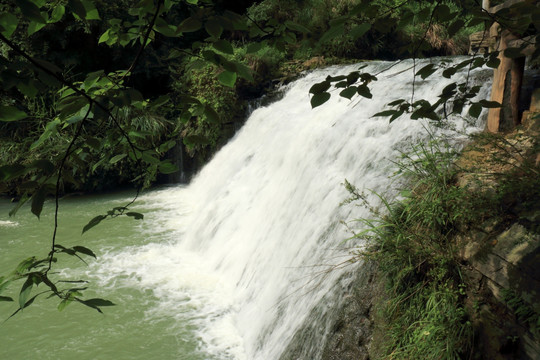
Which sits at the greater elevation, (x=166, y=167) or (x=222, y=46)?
(x=222, y=46)

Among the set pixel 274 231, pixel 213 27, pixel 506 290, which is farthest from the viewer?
pixel 274 231

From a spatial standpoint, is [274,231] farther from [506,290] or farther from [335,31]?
[335,31]

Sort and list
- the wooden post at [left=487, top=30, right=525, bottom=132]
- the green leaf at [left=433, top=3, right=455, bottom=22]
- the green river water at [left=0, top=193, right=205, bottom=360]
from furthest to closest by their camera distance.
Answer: the green river water at [left=0, top=193, right=205, bottom=360]
the wooden post at [left=487, top=30, right=525, bottom=132]
the green leaf at [left=433, top=3, right=455, bottom=22]

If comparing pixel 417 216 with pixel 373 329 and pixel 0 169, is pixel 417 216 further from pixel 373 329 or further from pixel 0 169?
pixel 0 169

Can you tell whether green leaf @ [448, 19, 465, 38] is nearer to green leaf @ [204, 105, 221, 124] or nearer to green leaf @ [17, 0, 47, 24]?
green leaf @ [204, 105, 221, 124]

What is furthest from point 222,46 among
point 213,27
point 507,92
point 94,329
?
point 94,329

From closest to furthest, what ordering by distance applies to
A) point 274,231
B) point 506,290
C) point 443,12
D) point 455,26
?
point 443,12 → point 455,26 → point 506,290 → point 274,231

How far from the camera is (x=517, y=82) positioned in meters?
3.27

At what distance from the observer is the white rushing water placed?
349 centimetres

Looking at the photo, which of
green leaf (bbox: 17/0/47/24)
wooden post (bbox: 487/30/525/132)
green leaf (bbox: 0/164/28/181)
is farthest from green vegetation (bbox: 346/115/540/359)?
green leaf (bbox: 17/0/47/24)

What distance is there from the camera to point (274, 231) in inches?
181

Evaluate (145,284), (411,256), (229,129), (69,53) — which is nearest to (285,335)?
(411,256)

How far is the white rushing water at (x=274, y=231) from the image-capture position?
11.5 ft

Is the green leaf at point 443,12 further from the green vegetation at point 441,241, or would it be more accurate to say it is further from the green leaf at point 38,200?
the green vegetation at point 441,241
